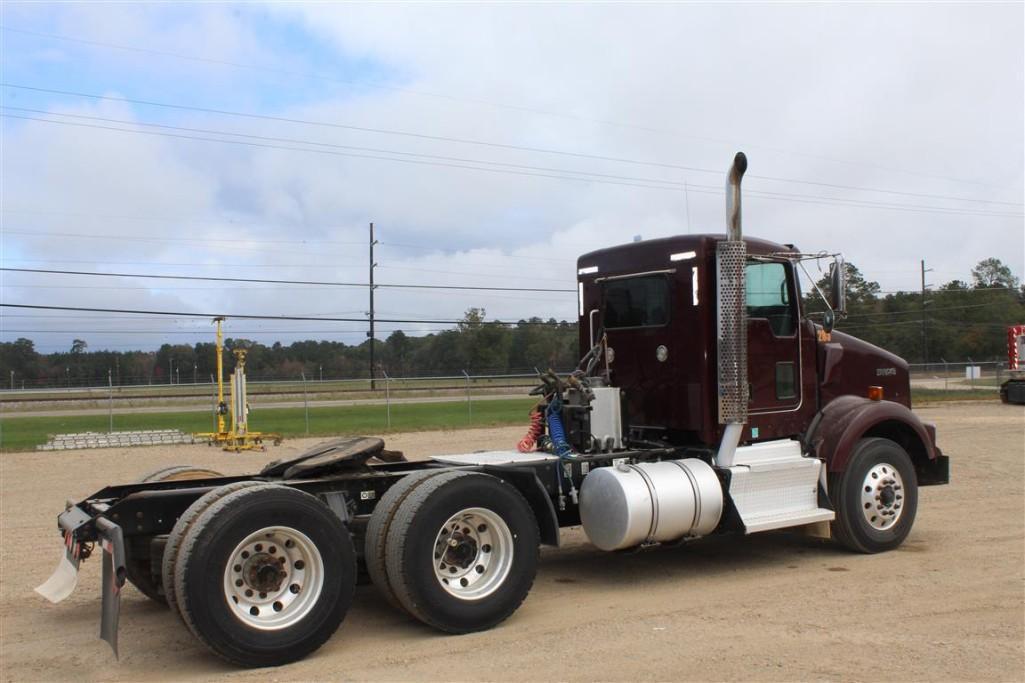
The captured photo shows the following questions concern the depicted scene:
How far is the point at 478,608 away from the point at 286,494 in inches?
60.5

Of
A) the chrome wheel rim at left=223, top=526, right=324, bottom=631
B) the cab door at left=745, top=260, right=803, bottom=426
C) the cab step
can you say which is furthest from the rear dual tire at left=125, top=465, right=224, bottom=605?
the cab door at left=745, top=260, right=803, bottom=426

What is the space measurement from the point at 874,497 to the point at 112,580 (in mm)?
6408

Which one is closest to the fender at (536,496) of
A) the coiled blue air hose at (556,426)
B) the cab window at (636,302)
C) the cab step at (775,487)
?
the coiled blue air hose at (556,426)

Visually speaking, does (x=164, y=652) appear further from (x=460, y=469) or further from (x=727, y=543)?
(x=727, y=543)

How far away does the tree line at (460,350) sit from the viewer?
1933 inches

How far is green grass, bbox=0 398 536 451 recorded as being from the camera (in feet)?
80.6

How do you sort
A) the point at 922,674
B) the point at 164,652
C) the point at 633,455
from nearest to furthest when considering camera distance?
the point at 922,674, the point at 164,652, the point at 633,455

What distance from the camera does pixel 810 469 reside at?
789cm

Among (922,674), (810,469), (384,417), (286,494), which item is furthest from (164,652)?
(384,417)

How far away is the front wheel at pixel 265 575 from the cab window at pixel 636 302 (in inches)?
145

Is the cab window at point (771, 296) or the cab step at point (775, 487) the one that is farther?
the cab window at point (771, 296)

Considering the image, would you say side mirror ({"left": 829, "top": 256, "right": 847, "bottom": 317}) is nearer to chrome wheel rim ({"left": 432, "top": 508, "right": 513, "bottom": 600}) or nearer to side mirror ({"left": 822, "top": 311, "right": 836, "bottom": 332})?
side mirror ({"left": 822, "top": 311, "right": 836, "bottom": 332})

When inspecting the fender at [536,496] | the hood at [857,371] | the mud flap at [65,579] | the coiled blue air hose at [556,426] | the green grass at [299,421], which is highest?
the hood at [857,371]

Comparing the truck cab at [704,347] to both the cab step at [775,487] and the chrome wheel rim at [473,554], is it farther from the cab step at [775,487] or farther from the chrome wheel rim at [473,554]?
the chrome wheel rim at [473,554]
